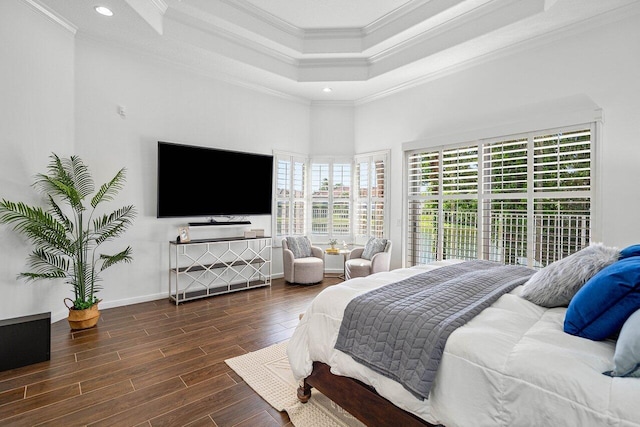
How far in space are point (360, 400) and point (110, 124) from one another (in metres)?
4.00

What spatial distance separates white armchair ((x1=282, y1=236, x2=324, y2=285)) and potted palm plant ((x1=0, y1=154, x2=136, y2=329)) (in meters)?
2.24

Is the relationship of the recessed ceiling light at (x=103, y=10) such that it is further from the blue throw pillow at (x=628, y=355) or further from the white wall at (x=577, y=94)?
the blue throw pillow at (x=628, y=355)

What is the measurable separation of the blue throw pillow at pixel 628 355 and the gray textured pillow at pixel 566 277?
591mm

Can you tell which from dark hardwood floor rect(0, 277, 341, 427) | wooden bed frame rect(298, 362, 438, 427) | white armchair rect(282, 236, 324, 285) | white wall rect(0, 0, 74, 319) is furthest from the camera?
white armchair rect(282, 236, 324, 285)

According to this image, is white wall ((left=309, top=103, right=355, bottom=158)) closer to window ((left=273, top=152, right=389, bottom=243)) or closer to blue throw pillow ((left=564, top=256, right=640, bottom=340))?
window ((left=273, top=152, right=389, bottom=243))

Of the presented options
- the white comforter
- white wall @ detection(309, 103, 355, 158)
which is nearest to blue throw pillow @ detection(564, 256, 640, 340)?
the white comforter

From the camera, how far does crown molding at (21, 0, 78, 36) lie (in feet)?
9.65

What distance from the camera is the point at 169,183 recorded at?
4.05m

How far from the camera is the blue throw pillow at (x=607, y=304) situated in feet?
4.02

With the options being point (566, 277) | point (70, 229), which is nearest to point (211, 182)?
point (70, 229)

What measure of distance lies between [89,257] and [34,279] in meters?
0.55

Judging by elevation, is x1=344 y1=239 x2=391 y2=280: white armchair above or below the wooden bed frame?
above

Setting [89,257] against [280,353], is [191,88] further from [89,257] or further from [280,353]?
[280,353]

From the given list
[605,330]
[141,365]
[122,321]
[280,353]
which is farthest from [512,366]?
[122,321]
